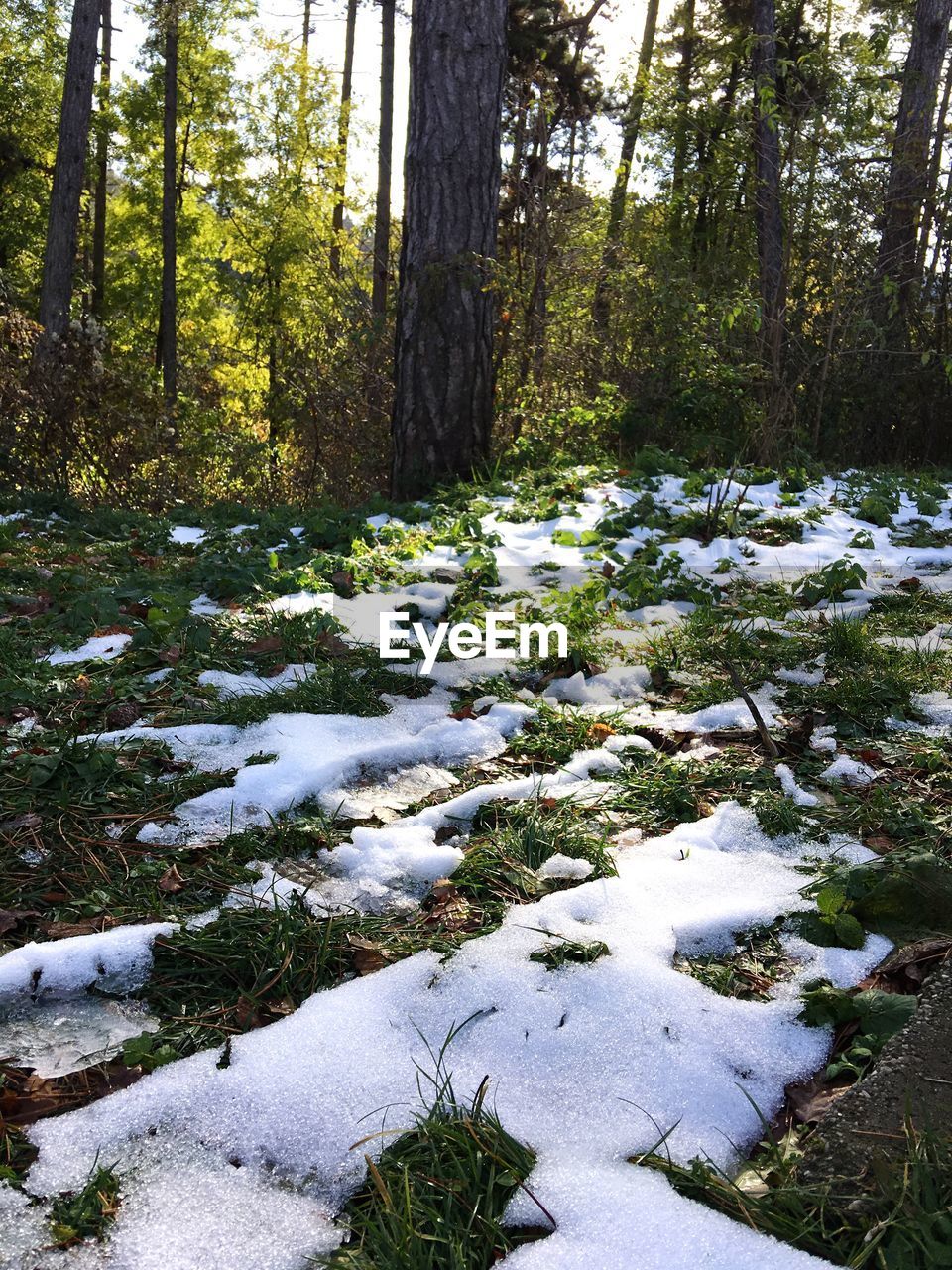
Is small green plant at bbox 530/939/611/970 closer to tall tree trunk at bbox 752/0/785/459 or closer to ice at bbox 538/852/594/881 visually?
ice at bbox 538/852/594/881

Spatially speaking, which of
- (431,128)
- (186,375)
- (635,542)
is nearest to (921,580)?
(635,542)

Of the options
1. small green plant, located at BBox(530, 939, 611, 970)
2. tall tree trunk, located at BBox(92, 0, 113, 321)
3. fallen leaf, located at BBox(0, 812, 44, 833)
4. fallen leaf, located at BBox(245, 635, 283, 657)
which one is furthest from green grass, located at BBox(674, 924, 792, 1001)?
tall tree trunk, located at BBox(92, 0, 113, 321)

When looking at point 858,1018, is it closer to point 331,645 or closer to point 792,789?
point 792,789

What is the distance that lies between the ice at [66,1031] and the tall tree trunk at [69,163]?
13398 millimetres

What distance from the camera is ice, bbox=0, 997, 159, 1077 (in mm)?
1710

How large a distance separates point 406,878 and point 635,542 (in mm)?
3074

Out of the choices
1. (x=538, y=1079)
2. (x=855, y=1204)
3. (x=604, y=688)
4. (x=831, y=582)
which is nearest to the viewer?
(x=855, y=1204)

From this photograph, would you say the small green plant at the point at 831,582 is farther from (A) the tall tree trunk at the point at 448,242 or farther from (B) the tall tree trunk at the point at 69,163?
(B) the tall tree trunk at the point at 69,163

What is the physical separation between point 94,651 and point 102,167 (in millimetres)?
25944

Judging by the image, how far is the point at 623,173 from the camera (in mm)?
13172

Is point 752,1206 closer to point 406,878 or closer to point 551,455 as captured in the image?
point 406,878

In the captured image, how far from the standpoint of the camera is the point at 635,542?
499cm

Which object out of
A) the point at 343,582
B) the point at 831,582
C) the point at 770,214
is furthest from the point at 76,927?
the point at 770,214

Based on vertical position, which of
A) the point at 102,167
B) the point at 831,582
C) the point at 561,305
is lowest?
the point at 831,582
